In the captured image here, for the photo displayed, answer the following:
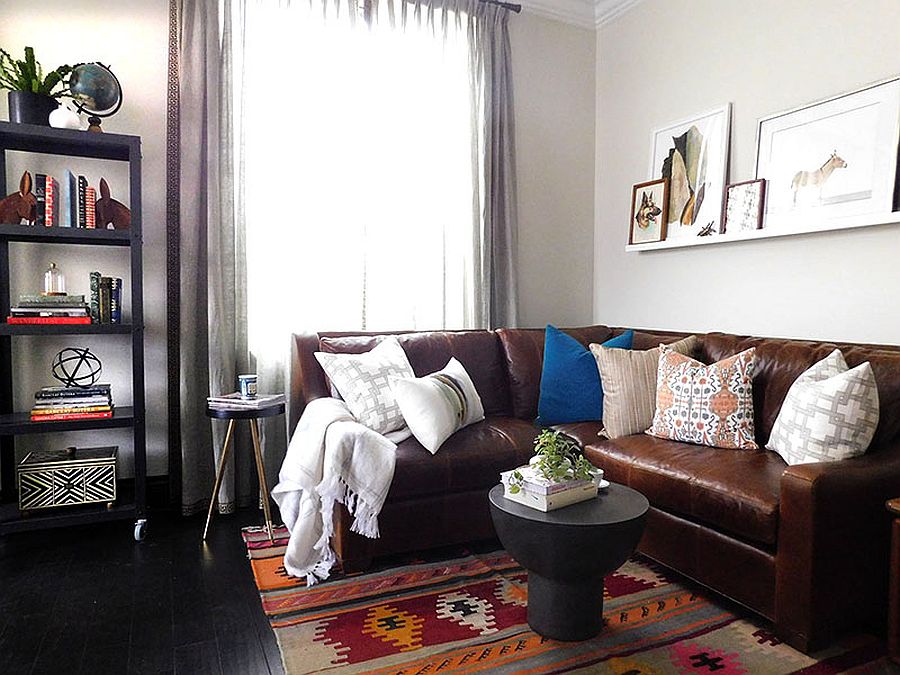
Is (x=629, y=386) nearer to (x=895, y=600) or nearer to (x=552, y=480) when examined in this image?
(x=552, y=480)

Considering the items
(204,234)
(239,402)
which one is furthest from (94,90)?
(239,402)

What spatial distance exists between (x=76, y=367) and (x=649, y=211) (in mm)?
3344

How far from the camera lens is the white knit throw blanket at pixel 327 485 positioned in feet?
8.00

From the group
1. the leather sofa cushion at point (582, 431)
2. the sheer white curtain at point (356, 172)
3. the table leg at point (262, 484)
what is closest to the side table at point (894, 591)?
the leather sofa cushion at point (582, 431)

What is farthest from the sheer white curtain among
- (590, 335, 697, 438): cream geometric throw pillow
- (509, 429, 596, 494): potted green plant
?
(509, 429, 596, 494): potted green plant

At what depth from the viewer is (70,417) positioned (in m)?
2.83

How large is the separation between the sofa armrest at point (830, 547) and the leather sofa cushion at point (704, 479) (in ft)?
0.31

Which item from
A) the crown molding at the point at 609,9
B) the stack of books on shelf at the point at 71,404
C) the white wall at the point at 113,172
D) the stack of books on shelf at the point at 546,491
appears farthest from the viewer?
the crown molding at the point at 609,9

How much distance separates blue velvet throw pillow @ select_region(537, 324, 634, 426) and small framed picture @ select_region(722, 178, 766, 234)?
34.4 inches

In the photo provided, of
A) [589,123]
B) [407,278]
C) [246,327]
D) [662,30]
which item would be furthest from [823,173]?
[246,327]

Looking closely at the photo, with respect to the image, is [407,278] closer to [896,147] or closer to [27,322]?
[27,322]

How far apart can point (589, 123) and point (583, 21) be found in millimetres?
686

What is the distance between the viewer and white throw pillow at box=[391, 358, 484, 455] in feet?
8.84

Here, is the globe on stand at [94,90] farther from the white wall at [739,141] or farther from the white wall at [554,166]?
the white wall at [739,141]
